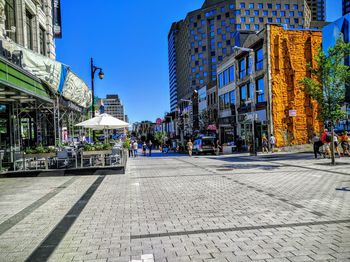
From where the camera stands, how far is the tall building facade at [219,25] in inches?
3752

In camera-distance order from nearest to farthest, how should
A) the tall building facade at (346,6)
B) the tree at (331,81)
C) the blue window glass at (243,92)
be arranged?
the tree at (331,81) < the blue window glass at (243,92) < the tall building facade at (346,6)

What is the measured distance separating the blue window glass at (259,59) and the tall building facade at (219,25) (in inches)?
2097

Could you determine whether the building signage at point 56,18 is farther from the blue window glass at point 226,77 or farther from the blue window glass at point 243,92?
the blue window glass at point 226,77

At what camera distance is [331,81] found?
15617 millimetres

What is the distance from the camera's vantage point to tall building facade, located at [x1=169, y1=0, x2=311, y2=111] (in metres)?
95.3

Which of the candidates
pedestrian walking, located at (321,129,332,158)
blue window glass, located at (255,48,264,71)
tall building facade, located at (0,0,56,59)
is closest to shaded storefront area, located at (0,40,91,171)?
tall building facade, located at (0,0,56,59)

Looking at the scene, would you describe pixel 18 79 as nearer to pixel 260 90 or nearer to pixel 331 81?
pixel 331 81

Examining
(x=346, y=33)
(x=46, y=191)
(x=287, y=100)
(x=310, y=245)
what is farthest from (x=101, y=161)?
(x=346, y=33)

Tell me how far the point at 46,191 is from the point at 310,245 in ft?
26.5

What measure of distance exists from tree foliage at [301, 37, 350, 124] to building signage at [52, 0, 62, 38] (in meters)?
24.3

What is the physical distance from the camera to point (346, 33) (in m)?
28.5

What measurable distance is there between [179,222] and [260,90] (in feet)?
86.9

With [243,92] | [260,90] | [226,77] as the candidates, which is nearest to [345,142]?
[260,90]

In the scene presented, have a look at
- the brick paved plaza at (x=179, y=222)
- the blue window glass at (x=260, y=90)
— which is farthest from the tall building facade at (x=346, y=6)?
the brick paved plaza at (x=179, y=222)
